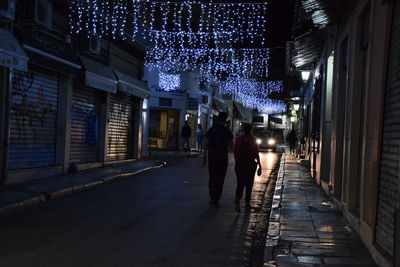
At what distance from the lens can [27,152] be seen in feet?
40.7

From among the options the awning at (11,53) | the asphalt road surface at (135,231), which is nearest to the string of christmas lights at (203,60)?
the awning at (11,53)

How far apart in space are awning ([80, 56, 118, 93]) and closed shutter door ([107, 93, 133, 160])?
165cm

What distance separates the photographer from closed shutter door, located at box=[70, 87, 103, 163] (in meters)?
15.2

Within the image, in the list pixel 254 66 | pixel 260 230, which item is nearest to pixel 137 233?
pixel 260 230

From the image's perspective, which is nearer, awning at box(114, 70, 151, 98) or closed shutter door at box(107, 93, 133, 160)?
awning at box(114, 70, 151, 98)

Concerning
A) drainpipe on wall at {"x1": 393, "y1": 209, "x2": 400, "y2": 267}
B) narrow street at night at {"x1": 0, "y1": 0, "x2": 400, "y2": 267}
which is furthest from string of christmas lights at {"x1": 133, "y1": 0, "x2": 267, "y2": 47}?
drainpipe on wall at {"x1": 393, "y1": 209, "x2": 400, "y2": 267}

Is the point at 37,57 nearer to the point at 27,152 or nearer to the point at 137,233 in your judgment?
the point at 27,152

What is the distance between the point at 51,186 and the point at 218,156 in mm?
4337

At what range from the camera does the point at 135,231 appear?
6980 millimetres

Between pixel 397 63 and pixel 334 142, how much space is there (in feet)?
16.0

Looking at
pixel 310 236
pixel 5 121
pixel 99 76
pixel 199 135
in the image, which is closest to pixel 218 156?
pixel 310 236

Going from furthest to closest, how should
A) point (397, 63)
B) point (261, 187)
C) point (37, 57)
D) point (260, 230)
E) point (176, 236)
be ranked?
point (261, 187)
point (37, 57)
point (260, 230)
point (176, 236)
point (397, 63)

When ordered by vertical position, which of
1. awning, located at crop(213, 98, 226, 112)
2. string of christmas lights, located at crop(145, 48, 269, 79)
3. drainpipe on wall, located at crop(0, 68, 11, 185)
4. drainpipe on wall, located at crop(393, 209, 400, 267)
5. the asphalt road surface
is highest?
string of christmas lights, located at crop(145, 48, 269, 79)

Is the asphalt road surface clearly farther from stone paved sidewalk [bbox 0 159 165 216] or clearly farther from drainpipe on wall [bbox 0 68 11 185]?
drainpipe on wall [bbox 0 68 11 185]
